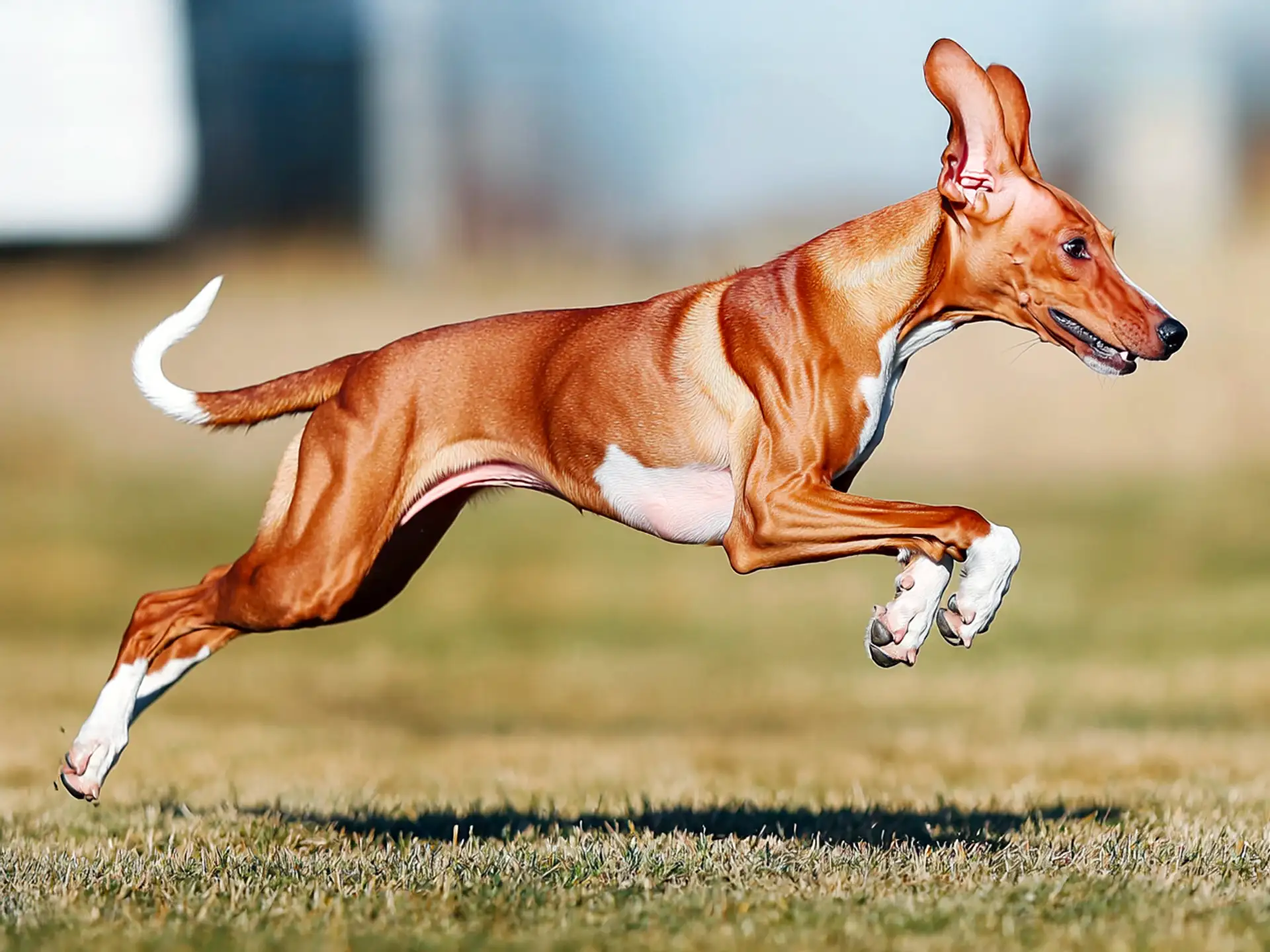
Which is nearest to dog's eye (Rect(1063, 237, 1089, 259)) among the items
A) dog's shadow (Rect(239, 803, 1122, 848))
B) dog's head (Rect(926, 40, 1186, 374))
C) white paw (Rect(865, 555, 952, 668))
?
dog's head (Rect(926, 40, 1186, 374))

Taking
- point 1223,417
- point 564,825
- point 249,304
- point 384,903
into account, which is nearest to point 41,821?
point 564,825

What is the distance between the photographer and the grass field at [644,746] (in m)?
4.76

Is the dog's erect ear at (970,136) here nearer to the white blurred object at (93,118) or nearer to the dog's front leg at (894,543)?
the dog's front leg at (894,543)

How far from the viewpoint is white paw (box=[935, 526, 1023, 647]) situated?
515cm

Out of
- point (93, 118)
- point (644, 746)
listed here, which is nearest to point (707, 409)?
point (644, 746)

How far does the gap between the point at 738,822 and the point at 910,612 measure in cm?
174

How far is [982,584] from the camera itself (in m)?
5.16

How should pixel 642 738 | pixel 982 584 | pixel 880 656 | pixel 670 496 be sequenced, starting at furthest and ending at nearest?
pixel 642 738 < pixel 670 496 < pixel 880 656 < pixel 982 584

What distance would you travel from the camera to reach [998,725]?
12.5 meters

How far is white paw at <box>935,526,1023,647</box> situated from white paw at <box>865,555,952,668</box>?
0.18ft

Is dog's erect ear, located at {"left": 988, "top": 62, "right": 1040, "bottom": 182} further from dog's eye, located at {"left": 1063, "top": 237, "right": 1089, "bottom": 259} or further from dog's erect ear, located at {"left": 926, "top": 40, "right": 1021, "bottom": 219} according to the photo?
dog's eye, located at {"left": 1063, "top": 237, "right": 1089, "bottom": 259}

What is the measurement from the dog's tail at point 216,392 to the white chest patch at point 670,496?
1034 millimetres

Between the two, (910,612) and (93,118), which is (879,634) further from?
(93,118)

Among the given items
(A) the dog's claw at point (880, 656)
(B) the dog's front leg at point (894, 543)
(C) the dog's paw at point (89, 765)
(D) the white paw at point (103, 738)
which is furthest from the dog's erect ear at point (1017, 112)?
(C) the dog's paw at point (89, 765)
